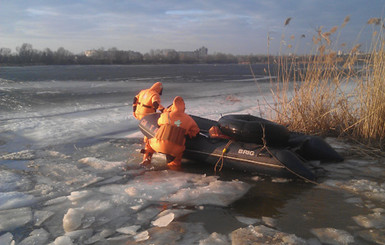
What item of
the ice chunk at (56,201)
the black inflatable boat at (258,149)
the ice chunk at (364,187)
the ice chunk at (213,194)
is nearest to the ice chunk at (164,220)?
the ice chunk at (213,194)

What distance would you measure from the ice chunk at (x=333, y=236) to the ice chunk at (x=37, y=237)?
226cm

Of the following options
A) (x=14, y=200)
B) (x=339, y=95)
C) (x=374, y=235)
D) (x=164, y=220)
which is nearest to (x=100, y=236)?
(x=164, y=220)

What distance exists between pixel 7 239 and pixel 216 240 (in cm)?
172

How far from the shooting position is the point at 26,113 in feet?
28.7

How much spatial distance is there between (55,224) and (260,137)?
104 inches

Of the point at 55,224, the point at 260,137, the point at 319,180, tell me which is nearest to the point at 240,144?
the point at 260,137

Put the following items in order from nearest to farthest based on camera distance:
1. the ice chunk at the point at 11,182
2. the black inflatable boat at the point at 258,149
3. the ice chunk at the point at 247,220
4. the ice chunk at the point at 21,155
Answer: the ice chunk at the point at 247,220
the ice chunk at the point at 11,182
the black inflatable boat at the point at 258,149
the ice chunk at the point at 21,155

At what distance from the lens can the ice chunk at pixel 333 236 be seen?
2.75 m

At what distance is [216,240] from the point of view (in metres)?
2.76

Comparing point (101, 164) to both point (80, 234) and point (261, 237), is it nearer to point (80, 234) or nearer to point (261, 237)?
point (80, 234)

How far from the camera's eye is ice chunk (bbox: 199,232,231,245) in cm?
271

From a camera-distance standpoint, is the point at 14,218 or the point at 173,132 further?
the point at 173,132

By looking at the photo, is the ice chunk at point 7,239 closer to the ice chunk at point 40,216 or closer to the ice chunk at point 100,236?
the ice chunk at point 40,216

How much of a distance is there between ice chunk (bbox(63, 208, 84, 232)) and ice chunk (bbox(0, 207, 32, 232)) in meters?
0.34
